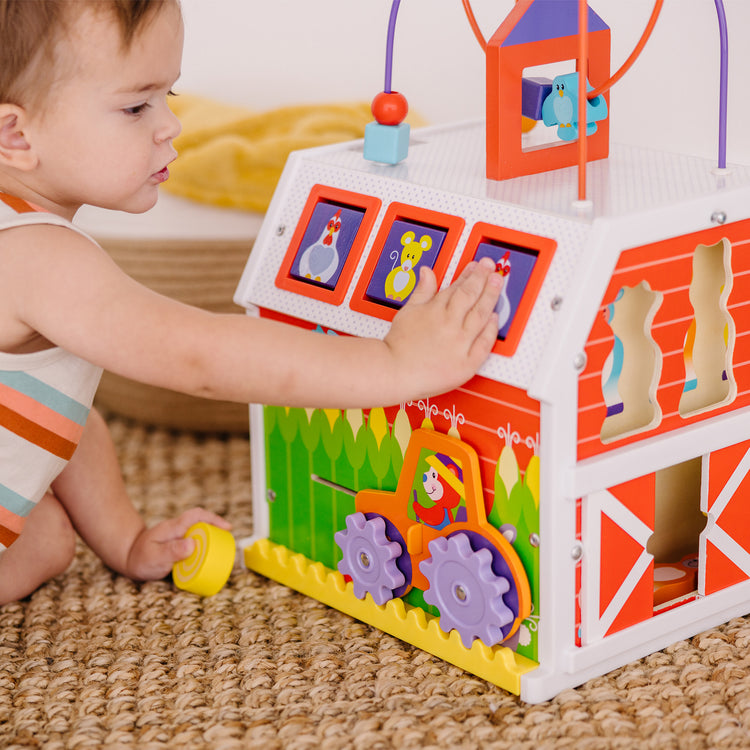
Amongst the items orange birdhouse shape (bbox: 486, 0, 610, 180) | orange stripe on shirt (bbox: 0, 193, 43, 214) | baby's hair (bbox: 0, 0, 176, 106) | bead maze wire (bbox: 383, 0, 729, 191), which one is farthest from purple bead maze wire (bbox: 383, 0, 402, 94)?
orange stripe on shirt (bbox: 0, 193, 43, 214)

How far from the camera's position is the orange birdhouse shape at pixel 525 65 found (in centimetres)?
89

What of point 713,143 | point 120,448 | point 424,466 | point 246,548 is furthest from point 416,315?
point 120,448

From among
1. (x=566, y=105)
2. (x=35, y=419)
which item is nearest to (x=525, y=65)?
(x=566, y=105)

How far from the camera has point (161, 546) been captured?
1.03 meters

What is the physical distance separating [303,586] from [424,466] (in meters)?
0.20

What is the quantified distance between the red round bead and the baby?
0.60 feet

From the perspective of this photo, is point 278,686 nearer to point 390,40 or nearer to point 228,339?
point 228,339

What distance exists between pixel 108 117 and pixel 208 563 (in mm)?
384

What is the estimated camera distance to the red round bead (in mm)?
963

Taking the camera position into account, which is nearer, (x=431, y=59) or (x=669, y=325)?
(x=669, y=325)

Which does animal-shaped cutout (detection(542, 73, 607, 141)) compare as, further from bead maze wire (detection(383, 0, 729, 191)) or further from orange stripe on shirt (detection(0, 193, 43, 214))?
orange stripe on shirt (detection(0, 193, 43, 214))

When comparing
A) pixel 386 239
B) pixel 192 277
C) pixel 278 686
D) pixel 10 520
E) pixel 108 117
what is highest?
pixel 108 117

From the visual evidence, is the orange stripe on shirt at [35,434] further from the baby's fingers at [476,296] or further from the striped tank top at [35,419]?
the baby's fingers at [476,296]

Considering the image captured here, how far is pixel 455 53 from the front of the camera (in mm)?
Result: 1384
